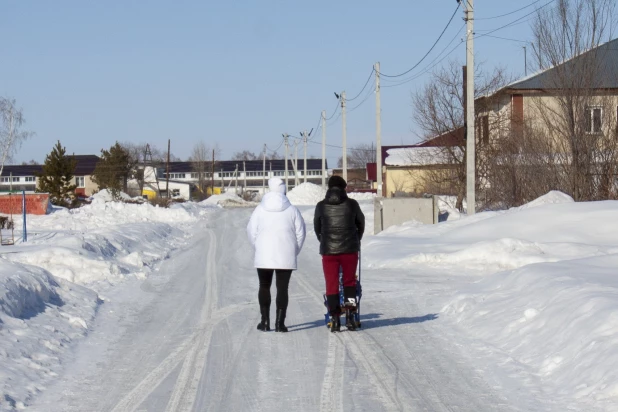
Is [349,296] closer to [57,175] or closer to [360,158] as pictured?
[57,175]

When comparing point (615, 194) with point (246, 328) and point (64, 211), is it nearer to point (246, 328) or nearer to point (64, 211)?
point (246, 328)

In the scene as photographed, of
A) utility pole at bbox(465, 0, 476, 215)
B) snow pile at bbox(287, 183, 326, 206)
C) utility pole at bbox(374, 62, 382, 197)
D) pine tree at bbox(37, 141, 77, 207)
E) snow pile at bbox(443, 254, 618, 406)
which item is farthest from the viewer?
snow pile at bbox(287, 183, 326, 206)

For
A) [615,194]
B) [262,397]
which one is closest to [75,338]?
[262,397]

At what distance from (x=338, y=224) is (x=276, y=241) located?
0.76 metres

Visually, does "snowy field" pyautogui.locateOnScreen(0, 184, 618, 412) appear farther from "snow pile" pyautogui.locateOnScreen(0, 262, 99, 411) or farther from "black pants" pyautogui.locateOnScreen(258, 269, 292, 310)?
"black pants" pyautogui.locateOnScreen(258, 269, 292, 310)

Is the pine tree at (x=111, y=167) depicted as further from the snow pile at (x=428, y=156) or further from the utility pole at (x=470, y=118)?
the utility pole at (x=470, y=118)

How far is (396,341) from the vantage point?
8.95 meters

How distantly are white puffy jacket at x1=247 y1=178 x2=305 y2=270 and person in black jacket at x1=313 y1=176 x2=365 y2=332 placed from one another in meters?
0.32

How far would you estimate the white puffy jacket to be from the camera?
9.44 metres

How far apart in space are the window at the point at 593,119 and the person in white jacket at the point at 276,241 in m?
18.6

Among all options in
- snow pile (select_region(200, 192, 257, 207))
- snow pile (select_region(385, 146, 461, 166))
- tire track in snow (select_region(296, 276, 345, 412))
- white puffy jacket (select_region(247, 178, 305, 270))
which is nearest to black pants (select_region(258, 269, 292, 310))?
white puffy jacket (select_region(247, 178, 305, 270))

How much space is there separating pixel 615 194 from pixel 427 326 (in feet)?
58.5

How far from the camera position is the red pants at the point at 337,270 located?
31.1 ft

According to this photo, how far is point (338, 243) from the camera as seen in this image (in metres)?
9.47
